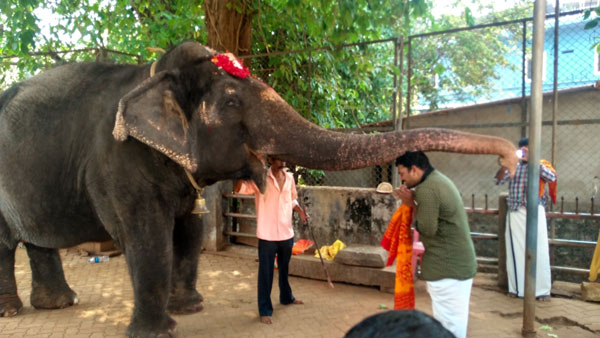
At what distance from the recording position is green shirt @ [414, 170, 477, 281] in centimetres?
326

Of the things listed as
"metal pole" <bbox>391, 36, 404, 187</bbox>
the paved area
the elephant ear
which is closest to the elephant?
the elephant ear

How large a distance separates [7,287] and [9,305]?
0.18m

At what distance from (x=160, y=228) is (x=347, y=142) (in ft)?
5.39

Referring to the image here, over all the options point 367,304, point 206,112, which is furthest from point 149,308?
point 367,304

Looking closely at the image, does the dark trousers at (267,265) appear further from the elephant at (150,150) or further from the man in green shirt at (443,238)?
the man in green shirt at (443,238)

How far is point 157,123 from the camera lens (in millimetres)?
3203

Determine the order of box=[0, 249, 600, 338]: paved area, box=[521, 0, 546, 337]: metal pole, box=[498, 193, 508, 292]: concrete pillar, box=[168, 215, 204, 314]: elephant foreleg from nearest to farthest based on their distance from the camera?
box=[521, 0, 546, 337]: metal pole, box=[0, 249, 600, 338]: paved area, box=[168, 215, 204, 314]: elephant foreleg, box=[498, 193, 508, 292]: concrete pillar

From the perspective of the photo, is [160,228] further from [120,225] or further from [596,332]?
[596,332]

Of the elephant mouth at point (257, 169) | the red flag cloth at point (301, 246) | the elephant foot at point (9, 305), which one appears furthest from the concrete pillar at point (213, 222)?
the elephant mouth at point (257, 169)

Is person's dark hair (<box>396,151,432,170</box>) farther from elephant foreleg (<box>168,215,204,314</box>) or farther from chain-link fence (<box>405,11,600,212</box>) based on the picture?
chain-link fence (<box>405,11,600,212</box>)

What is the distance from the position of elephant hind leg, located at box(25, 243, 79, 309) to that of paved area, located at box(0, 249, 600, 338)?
99 mm

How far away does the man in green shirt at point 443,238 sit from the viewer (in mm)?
3264

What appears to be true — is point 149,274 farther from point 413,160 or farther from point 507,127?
point 507,127

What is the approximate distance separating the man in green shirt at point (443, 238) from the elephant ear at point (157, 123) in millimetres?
1541
